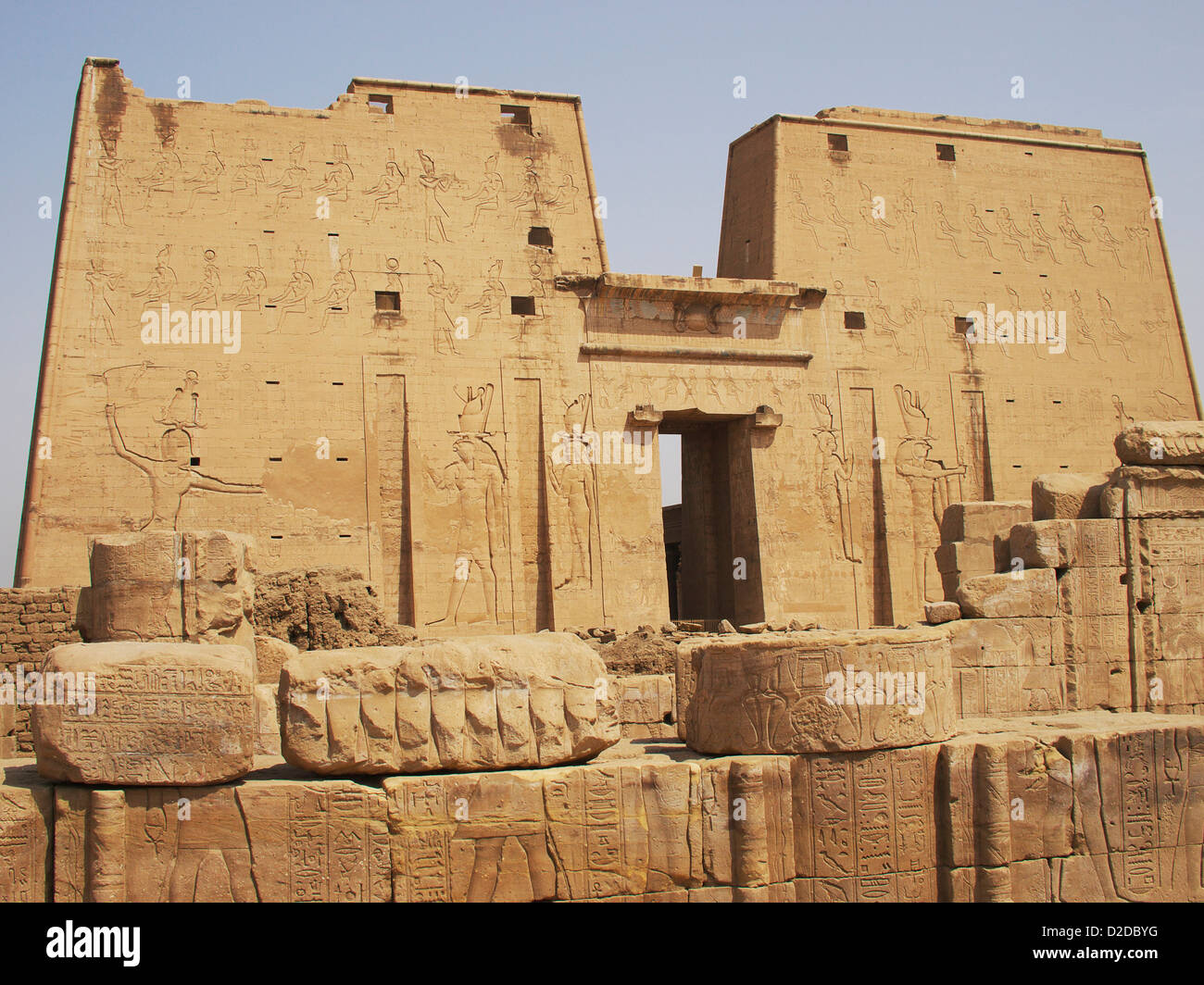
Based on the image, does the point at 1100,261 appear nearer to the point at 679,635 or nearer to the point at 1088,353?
the point at 1088,353

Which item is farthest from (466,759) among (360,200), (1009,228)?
(1009,228)

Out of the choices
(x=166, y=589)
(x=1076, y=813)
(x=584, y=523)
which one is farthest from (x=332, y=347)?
(x=1076, y=813)

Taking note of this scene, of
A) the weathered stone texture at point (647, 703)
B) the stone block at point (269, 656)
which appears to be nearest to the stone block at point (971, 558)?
the weathered stone texture at point (647, 703)

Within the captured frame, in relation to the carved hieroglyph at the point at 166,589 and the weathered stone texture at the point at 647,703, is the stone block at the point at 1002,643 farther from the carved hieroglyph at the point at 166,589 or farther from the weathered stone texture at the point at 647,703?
the carved hieroglyph at the point at 166,589

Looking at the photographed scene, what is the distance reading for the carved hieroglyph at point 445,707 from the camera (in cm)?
596

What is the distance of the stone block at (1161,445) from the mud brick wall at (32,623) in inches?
385

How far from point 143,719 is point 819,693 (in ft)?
11.5

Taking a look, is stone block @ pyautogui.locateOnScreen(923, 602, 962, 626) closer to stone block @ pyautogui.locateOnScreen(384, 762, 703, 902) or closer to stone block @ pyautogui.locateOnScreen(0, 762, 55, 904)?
stone block @ pyautogui.locateOnScreen(384, 762, 703, 902)

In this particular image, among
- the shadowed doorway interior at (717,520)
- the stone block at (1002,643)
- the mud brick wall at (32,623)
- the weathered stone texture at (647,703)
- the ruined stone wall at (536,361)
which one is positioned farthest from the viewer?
the shadowed doorway interior at (717,520)

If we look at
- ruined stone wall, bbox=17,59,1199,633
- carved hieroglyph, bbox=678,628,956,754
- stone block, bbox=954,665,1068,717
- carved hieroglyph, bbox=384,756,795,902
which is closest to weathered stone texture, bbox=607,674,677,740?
stone block, bbox=954,665,1068,717

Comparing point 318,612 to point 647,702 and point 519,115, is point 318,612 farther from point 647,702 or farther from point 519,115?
point 519,115

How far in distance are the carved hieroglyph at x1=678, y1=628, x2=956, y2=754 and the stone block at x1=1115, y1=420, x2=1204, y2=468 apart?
4.90 m

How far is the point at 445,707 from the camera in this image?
609 cm
